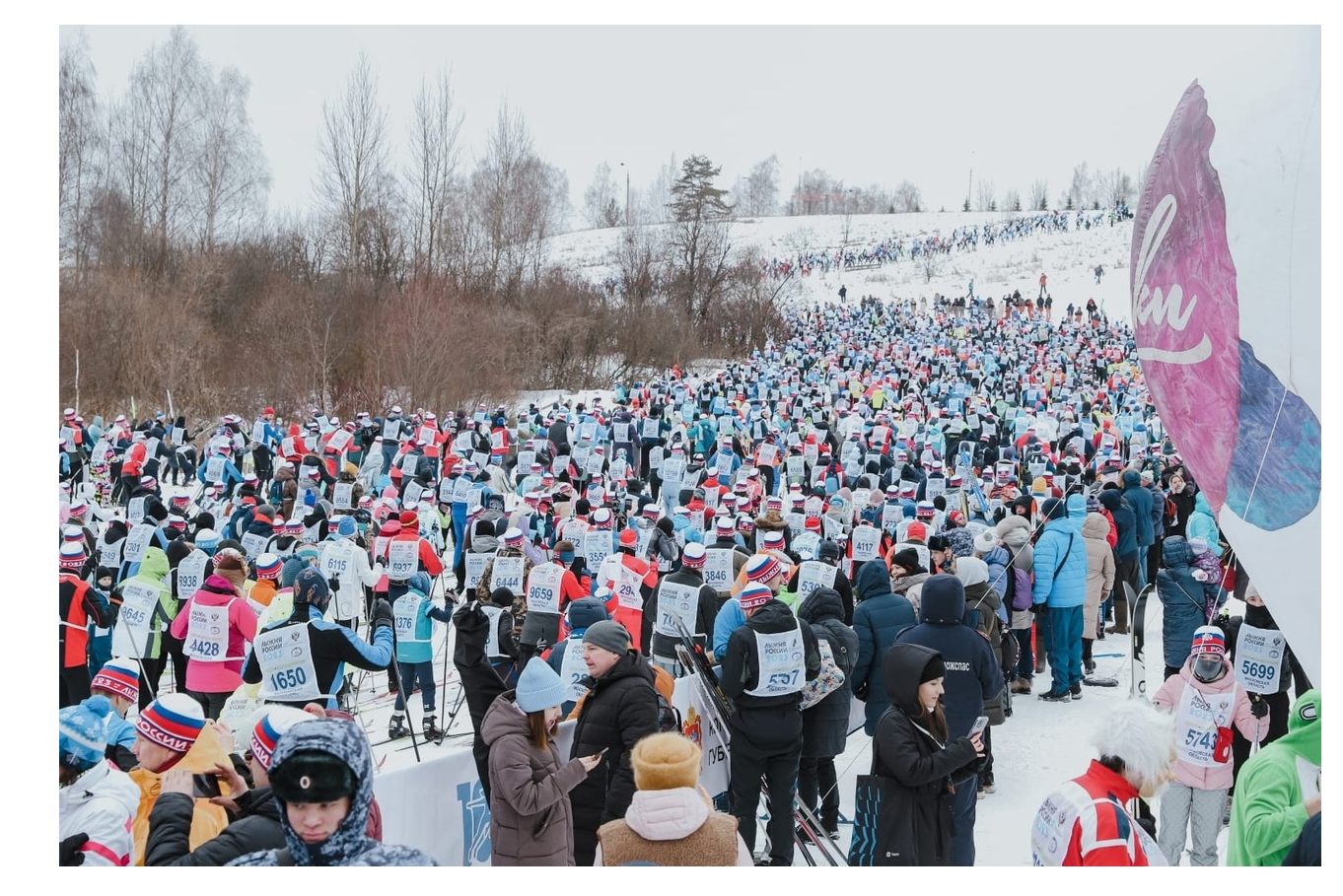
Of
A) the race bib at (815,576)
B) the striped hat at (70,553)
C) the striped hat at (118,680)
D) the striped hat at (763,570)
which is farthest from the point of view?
the striped hat at (70,553)

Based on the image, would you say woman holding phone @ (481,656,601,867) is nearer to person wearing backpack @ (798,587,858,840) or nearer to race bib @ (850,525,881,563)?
person wearing backpack @ (798,587,858,840)

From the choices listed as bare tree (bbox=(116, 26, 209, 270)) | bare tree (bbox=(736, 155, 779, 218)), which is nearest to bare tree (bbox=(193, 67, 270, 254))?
bare tree (bbox=(116, 26, 209, 270))

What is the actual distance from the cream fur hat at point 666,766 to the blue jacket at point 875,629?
3.72m

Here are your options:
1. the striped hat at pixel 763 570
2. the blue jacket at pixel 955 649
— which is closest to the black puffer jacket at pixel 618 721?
the blue jacket at pixel 955 649

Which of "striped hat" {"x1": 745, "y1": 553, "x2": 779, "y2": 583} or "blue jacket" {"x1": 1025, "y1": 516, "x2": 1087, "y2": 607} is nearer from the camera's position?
"striped hat" {"x1": 745, "y1": 553, "x2": 779, "y2": 583}

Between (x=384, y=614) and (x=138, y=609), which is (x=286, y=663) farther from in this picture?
(x=138, y=609)

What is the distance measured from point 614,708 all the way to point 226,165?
161ft

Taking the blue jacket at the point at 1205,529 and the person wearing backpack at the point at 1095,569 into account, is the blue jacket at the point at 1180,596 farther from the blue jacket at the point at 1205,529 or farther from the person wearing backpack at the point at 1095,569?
the blue jacket at the point at 1205,529

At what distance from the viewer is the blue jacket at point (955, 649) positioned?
588 centimetres

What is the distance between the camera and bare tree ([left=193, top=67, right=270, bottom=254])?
47469 millimetres

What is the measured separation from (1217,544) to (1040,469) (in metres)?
5.24

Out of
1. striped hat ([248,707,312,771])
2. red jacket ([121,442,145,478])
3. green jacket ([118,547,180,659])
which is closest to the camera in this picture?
striped hat ([248,707,312,771])

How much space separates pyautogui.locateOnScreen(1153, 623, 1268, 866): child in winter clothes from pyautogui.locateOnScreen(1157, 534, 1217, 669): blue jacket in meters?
2.15

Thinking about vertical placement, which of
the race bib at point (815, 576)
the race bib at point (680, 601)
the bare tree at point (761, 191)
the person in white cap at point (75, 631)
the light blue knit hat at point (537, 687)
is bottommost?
the person in white cap at point (75, 631)
